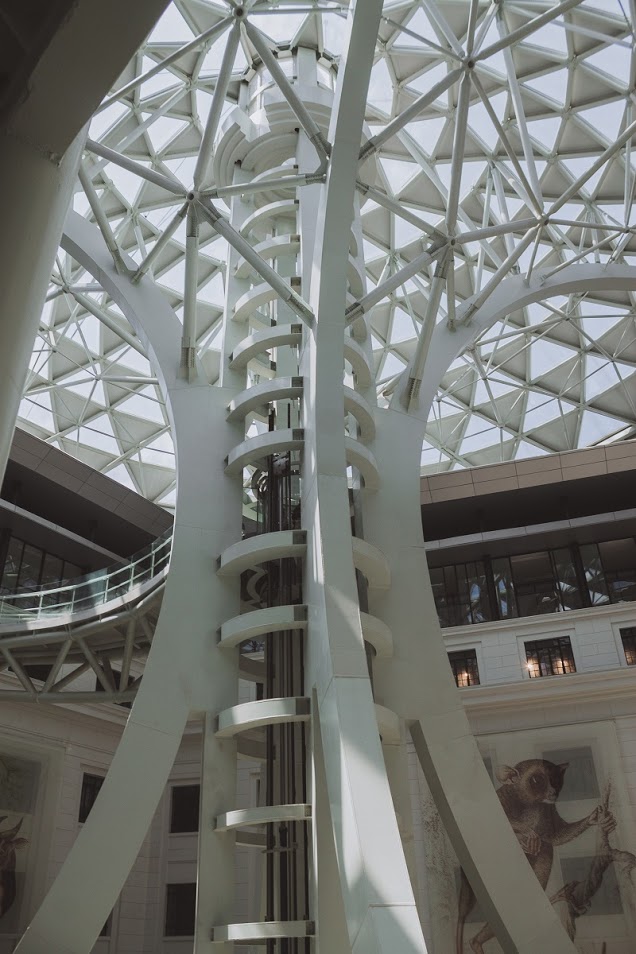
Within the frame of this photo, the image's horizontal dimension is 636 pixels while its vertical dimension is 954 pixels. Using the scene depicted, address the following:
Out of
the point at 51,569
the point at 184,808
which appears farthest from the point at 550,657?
the point at 51,569

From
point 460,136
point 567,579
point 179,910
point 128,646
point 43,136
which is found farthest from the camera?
point 567,579

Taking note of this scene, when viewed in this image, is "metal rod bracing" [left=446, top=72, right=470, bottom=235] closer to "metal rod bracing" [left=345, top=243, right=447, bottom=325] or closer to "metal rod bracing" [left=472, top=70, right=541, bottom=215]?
"metal rod bracing" [left=472, top=70, right=541, bottom=215]

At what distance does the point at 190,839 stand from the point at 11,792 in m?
8.50

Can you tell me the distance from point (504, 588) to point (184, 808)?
18089mm

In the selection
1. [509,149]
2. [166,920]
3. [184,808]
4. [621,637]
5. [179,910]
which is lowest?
[166,920]

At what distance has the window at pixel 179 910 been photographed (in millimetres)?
33781

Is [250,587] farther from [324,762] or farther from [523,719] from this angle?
[523,719]

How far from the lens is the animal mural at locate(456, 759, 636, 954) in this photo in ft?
93.6

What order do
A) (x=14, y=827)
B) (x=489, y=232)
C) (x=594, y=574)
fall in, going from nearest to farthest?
1. (x=489, y=232)
2. (x=14, y=827)
3. (x=594, y=574)

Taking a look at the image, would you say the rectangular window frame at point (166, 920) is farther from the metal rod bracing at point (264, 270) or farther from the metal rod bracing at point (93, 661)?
the metal rod bracing at point (264, 270)

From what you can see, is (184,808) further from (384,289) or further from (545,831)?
(384,289)

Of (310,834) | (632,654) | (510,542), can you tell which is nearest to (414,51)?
(510,542)

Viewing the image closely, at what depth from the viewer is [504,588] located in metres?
38.2

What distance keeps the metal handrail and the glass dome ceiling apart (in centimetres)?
888
